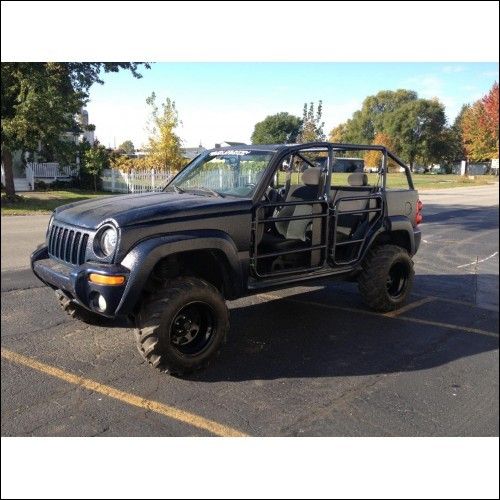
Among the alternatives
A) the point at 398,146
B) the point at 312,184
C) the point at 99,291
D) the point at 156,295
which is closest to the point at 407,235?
the point at 312,184

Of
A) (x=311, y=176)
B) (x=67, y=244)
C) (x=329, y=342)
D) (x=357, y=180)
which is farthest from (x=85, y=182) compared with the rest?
(x=329, y=342)

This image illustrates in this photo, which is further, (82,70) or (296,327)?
(296,327)

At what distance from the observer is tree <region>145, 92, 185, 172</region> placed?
85.0 inches

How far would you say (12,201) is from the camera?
55.9 inches

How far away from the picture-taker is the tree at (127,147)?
217 centimetres

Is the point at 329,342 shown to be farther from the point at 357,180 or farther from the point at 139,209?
the point at 139,209

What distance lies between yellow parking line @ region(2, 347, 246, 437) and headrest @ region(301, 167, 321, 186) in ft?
5.88

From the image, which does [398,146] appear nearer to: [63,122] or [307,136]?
[307,136]

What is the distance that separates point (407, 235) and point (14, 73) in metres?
3.31

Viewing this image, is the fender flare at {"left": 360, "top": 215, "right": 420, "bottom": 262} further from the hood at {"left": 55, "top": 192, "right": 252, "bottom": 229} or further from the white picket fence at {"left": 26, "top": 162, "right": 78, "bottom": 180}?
the white picket fence at {"left": 26, "top": 162, "right": 78, "bottom": 180}

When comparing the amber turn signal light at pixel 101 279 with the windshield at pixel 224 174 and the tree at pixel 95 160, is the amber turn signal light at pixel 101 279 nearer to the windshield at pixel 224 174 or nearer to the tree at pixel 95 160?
the tree at pixel 95 160

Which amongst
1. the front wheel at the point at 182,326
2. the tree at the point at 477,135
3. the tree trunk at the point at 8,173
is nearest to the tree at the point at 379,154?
the tree at the point at 477,135

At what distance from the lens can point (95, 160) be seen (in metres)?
2.04

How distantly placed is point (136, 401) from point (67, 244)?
895mm
